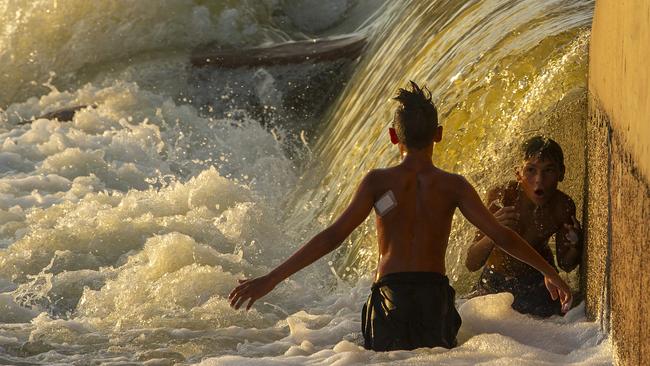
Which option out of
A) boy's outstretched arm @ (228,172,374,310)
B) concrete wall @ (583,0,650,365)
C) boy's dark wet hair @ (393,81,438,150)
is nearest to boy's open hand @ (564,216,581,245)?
Result: concrete wall @ (583,0,650,365)

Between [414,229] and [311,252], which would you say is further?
[414,229]

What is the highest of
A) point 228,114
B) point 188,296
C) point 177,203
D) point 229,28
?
point 229,28

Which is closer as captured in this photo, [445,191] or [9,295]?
[445,191]

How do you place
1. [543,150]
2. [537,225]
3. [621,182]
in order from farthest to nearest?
[537,225]
[543,150]
[621,182]

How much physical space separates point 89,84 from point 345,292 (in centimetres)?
785

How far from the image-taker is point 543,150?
17.4ft

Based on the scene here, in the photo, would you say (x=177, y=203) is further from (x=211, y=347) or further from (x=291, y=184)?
(x=211, y=347)

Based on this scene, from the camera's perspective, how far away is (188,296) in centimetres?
682

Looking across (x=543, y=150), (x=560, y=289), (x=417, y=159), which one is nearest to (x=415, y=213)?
(x=417, y=159)

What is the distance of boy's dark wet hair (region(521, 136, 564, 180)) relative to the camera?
17.4ft

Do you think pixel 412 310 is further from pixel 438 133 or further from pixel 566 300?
pixel 438 133

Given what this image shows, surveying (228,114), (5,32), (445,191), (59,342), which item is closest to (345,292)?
(59,342)

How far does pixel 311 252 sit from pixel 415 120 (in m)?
0.62

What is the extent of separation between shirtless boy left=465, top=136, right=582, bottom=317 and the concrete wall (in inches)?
5.3
